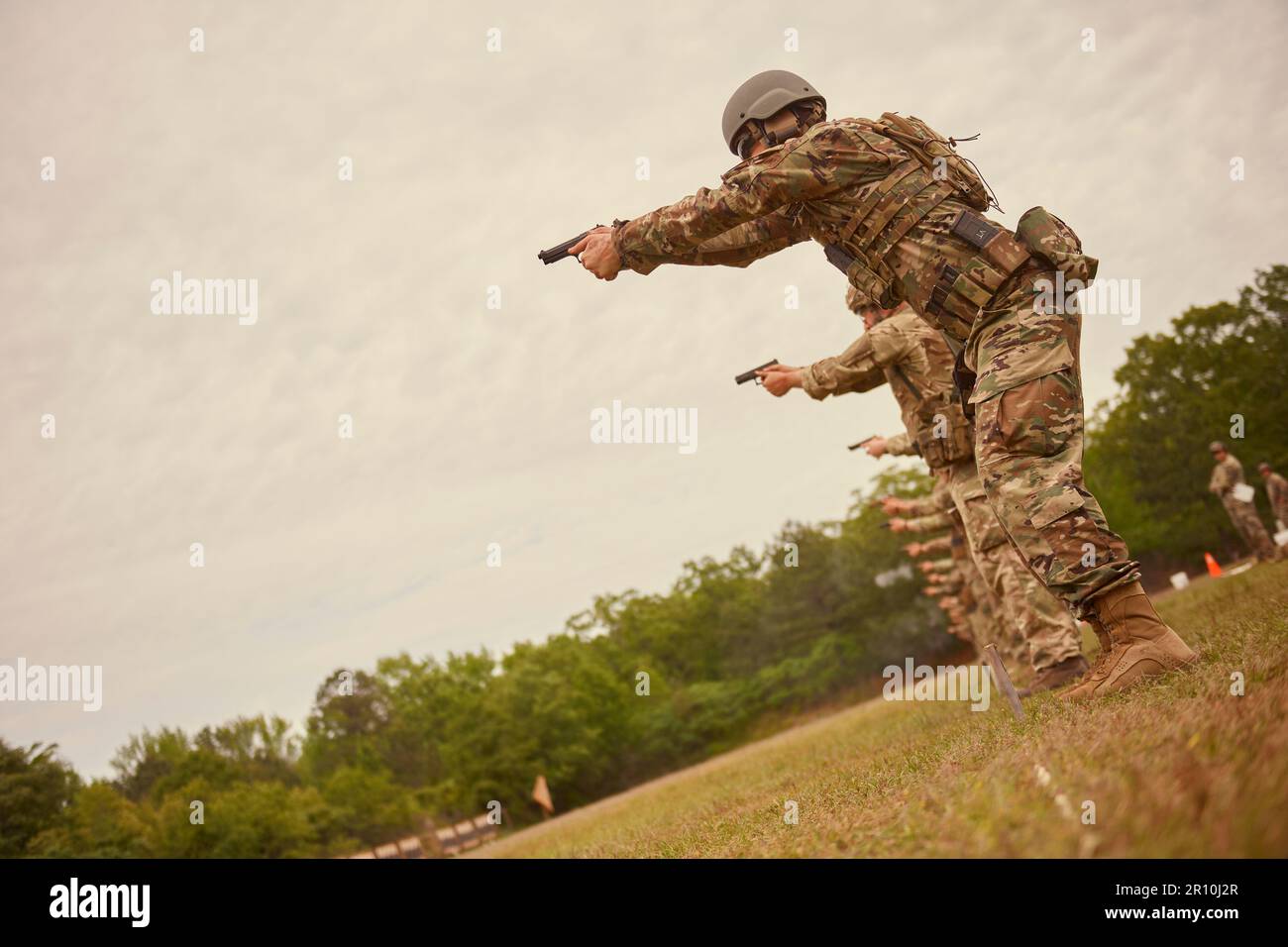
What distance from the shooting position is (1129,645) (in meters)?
4.44

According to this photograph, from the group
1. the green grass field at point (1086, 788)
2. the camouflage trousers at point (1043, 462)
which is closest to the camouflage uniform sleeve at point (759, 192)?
→ the camouflage trousers at point (1043, 462)

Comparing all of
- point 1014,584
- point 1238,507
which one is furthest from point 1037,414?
point 1238,507

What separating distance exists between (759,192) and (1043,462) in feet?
6.14

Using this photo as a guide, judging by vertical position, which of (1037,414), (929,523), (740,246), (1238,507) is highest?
(1238,507)

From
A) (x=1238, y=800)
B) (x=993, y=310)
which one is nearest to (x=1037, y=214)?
(x=993, y=310)

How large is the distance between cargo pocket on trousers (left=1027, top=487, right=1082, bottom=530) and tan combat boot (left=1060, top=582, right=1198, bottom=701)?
490 millimetres

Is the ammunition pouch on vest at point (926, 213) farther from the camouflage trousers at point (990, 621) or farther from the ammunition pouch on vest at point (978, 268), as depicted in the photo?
the camouflage trousers at point (990, 621)

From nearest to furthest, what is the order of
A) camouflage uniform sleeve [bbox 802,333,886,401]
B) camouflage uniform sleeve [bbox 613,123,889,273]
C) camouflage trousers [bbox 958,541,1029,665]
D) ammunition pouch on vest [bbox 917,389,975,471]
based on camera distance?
camouflage uniform sleeve [bbox 613,123,889,273] → ammunition pouch on vest [bbox 917,389,975,471] → camouflage uniform sleeve [bbox 802,333,886,401] → camouflage trousers [bbox 958,541,1029,665]

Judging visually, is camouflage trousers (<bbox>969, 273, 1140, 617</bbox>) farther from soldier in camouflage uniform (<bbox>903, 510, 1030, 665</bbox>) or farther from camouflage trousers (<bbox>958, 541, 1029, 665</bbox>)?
camouflage trousers (<bbox>958, 541, 1029, 665</bbox>)

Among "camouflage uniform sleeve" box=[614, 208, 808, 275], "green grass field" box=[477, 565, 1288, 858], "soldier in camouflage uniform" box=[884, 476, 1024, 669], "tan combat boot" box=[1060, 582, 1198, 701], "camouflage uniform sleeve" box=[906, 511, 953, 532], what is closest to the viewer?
"green grass field" box=[477, 565, 1288, 858]

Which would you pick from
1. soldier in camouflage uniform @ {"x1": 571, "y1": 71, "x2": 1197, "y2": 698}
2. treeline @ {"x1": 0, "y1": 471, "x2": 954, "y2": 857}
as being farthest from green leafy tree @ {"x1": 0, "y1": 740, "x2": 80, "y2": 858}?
soldier in camouflage uniform @ {"x1": 571, "y1": 71, "x2": 1197, "y2": 698}

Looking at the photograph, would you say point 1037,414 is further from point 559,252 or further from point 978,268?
point 559,252

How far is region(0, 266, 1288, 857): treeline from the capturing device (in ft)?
137
